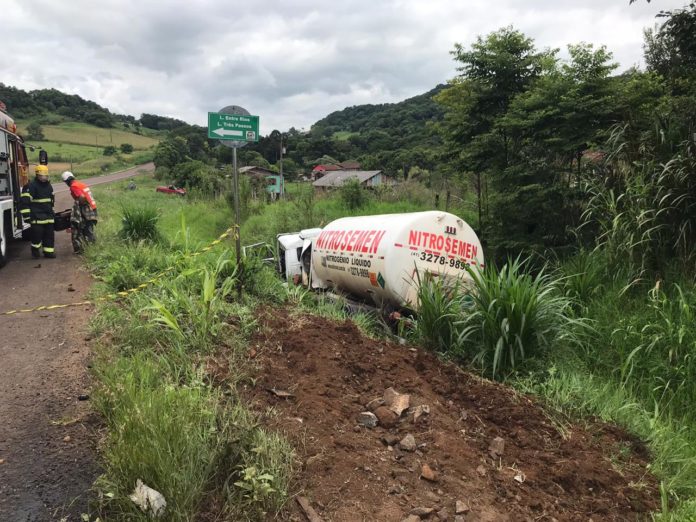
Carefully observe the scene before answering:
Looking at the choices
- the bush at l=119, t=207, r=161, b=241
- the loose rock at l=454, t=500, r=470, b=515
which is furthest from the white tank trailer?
the bush at l=119, t=207, r=161, b=241

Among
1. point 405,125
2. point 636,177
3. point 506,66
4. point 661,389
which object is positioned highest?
point 405,125

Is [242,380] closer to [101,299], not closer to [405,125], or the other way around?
[101,299]

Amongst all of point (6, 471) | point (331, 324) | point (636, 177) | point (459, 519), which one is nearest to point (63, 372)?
point (6, 471)

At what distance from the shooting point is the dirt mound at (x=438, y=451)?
2525 millimetres

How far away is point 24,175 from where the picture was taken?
11445 millimetres

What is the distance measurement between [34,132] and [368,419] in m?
86.7

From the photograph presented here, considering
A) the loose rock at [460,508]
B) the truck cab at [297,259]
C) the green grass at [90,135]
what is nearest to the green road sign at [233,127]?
the truck cab at [297,259]

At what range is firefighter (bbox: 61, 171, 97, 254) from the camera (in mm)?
9523

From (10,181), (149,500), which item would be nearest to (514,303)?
(149,500)

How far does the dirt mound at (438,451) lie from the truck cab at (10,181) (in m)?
7.46

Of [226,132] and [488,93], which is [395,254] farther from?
[488,93]

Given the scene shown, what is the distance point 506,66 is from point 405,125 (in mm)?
62645

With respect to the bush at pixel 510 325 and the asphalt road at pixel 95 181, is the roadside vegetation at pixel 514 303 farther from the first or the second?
the asphalt road at pixel 95 181

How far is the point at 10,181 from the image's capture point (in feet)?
32.4
